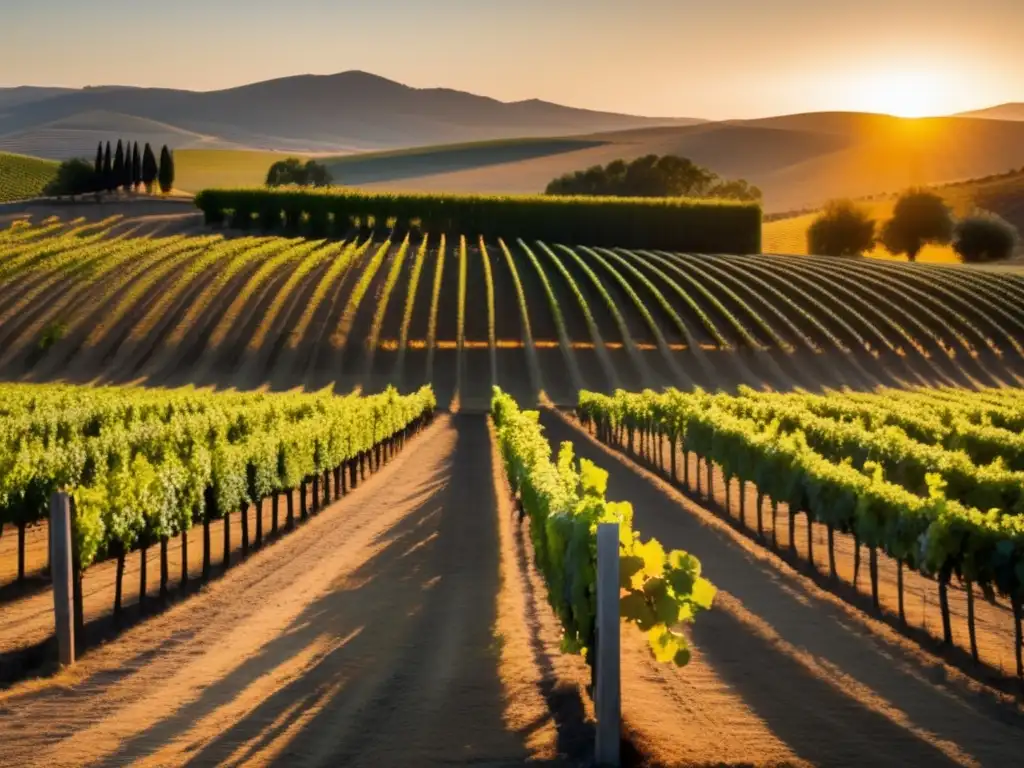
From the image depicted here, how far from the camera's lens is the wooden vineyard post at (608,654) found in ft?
37.7

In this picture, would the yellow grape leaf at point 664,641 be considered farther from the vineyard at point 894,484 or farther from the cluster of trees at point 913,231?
the cluster of trees at point 913,231

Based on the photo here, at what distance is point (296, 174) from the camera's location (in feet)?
438

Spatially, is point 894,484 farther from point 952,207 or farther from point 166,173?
point 952,207

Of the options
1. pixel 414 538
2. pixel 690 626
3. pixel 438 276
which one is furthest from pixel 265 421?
pixel 438 276

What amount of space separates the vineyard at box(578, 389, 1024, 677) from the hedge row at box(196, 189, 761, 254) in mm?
55672

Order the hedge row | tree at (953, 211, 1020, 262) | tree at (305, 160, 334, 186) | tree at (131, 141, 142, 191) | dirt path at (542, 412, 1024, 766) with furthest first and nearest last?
tree at (305, 160, 334, 186) → tree at (953, 211, 1020, 262) → tree at (131, 141, 142, 191) → the hedge row → dirt path at (542, 412, 1024, 766)

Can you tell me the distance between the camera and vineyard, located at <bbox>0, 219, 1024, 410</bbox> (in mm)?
64438

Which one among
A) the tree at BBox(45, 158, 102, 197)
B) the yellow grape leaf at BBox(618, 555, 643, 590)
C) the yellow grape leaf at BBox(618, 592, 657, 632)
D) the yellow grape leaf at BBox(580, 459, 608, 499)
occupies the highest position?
the tree at BBox(45, 158, 102, 197)

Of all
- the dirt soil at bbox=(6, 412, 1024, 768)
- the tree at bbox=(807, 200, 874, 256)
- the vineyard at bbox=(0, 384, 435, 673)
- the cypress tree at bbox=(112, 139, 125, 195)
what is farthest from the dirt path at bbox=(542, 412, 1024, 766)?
the cypress tree at bbox=(112, 139, 125, 195)

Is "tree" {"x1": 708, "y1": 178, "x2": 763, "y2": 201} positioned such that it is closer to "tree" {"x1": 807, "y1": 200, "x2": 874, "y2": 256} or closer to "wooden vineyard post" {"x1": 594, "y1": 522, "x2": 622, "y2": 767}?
"tree" {"x1": 807, "y1": 200, "x2": 874, "y2": 256}

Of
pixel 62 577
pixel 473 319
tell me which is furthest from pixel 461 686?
pixel 473 319

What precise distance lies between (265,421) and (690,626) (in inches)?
710

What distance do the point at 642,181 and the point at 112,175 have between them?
174ft

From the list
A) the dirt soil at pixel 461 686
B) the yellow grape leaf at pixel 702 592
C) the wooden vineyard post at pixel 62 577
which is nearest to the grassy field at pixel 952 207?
the dirt soil at pixel 461 686
